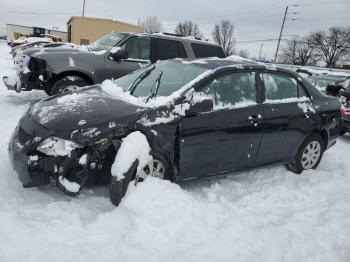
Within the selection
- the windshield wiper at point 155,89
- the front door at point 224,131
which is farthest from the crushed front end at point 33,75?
the front door at point 224,131

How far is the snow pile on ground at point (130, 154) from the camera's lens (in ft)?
11.8

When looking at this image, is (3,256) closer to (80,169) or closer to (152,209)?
(80,169)

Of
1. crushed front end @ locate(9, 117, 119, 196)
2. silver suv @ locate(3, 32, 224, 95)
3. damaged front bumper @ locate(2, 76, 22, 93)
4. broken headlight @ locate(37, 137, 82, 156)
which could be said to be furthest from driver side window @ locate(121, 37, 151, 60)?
broken headlight @ locate(37, 137, 82, 156)

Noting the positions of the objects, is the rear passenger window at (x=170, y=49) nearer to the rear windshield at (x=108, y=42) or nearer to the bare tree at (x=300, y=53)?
the rear windshield at (x=108, y=42)

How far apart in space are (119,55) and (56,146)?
444 centimetres

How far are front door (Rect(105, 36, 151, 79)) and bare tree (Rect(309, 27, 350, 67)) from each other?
67049 mm

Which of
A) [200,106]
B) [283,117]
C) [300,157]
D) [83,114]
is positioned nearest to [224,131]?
[200,106]

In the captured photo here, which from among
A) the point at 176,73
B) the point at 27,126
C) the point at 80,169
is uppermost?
the point at 176,73

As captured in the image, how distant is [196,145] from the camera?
409 centimetres

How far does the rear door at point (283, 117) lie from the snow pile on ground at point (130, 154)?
174cm

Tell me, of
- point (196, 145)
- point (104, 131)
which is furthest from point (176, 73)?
point (104, 131)

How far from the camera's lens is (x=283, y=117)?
16.2ft

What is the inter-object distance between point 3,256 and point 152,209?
133 cm

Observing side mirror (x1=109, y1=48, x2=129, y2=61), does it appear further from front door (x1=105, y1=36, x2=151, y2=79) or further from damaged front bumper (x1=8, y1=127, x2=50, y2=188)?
damaged front bumper (x1=8, y1=127, x2=50, y2=188)
